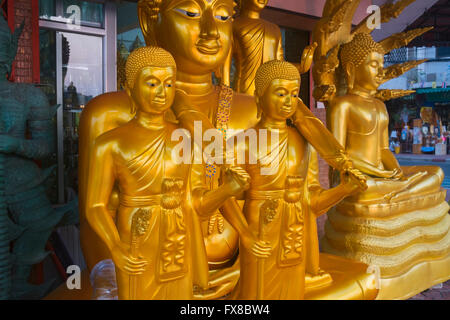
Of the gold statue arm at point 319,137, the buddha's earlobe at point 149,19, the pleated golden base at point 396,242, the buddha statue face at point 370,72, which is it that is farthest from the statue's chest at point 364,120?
the buddha's earlobe at point 149,19

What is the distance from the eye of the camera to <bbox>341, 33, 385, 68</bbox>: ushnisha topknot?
2547mm

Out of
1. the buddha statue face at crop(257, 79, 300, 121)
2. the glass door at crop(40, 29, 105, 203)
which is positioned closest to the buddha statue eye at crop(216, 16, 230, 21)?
the buddha statue face at crop(257, 79, 300, 121)

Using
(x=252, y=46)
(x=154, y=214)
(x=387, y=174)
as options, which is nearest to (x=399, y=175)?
(x=387, y=174)

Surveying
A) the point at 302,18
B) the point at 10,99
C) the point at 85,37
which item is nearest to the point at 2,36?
the point at 10,99

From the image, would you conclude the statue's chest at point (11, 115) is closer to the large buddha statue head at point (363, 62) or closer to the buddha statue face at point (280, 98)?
the buddha statue face at point (280, 98)

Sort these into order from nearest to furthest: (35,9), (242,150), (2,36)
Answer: (242,150)
(2,36)
(35,9)

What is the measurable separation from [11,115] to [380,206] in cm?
205

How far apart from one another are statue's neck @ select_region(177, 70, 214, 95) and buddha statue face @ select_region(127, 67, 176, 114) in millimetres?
445

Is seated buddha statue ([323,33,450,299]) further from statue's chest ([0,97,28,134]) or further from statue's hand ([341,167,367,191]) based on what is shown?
statue's chest ([0,97,28,134])

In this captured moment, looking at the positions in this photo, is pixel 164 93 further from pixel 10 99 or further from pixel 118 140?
pixel 10 99

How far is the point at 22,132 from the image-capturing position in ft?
7.70

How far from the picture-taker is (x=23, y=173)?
232 cm

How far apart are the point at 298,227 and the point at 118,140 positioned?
2.11ft

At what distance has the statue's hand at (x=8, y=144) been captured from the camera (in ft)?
7.04
